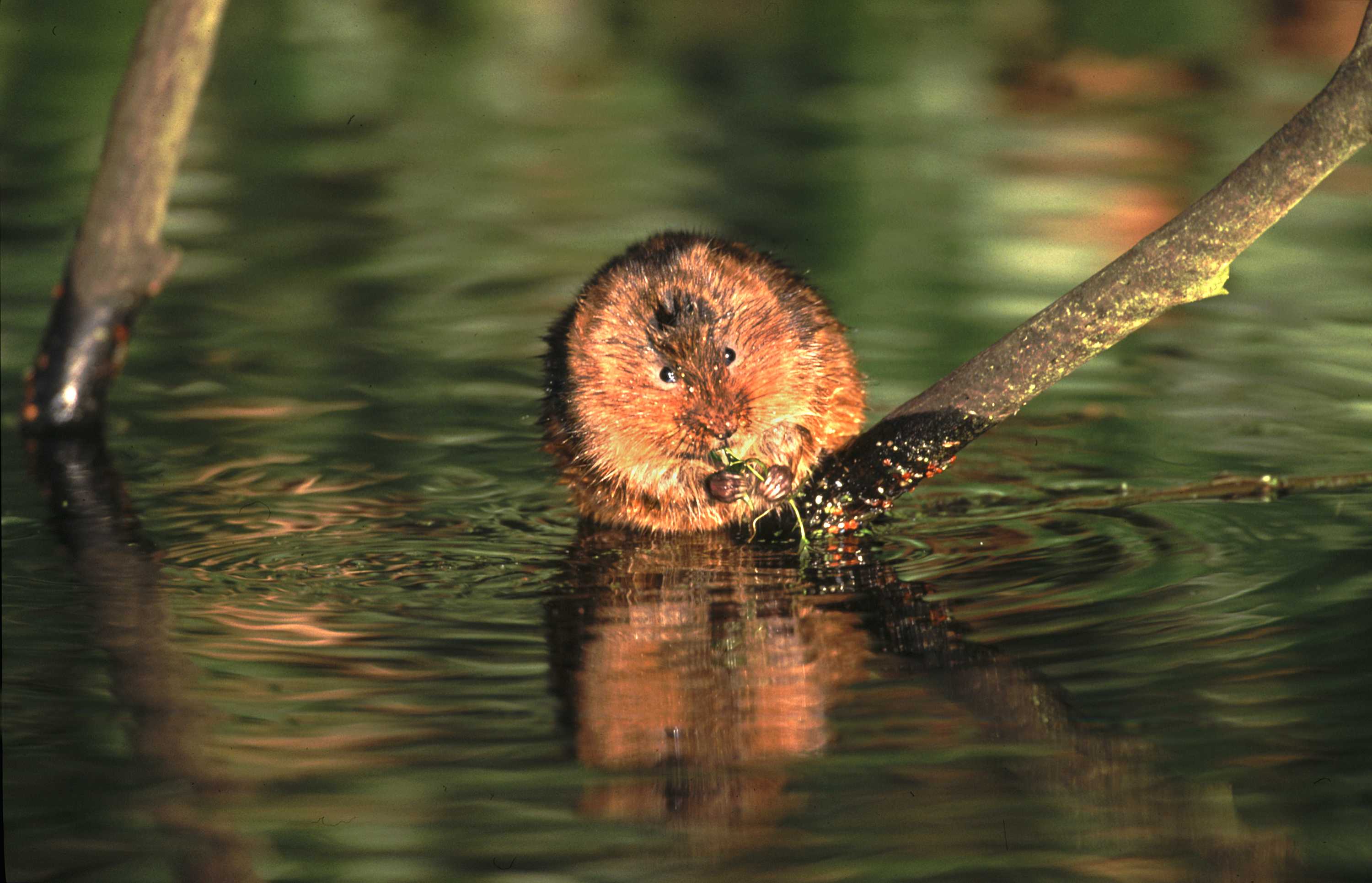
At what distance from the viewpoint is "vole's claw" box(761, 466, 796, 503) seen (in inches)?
220

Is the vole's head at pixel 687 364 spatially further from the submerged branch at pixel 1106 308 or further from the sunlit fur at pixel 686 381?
the submerged branch at pixel 1106 308

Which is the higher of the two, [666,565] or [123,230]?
[123,230]

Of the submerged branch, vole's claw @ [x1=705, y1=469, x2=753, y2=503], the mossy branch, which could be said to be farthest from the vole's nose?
the mossy branch

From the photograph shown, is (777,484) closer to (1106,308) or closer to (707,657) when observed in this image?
(707,657)

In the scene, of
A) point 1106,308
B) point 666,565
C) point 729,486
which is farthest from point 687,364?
point 1106,308

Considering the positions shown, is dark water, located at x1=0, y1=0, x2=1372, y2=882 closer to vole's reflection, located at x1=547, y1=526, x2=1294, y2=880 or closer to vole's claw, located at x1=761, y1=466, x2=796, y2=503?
vole's reflection, located at x1=547, y1=526, x2=1294, y2=880

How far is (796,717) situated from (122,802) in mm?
1545

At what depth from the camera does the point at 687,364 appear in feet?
17.8

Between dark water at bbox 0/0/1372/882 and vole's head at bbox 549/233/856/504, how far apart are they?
37cm

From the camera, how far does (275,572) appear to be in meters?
5.37

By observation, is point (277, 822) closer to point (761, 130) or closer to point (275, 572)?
point (275, 572)

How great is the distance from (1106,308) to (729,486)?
4.55 feet

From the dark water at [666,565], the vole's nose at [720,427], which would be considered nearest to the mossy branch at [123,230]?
the dark water at [666,565]

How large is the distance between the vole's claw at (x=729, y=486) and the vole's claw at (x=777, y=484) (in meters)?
0.05
